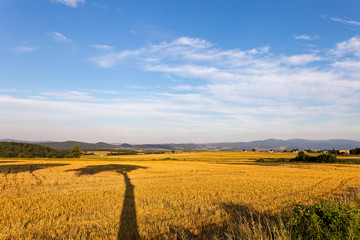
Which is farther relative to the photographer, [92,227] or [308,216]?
[92,227]

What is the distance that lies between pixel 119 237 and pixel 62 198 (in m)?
8.44

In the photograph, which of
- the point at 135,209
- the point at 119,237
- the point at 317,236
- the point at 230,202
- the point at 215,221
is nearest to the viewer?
the point at 317,236

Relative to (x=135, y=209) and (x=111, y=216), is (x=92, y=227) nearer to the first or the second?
(x=111, y=216)

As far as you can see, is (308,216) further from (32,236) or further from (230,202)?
(32,236)

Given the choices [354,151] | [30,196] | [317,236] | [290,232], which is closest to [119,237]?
[290,232]

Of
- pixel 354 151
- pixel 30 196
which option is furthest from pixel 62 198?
pixel 354 151

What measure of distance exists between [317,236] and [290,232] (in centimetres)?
90

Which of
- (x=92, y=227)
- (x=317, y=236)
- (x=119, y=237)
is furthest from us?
(x=92, y=227)

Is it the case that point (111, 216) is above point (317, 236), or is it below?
below

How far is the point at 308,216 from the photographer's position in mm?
7465

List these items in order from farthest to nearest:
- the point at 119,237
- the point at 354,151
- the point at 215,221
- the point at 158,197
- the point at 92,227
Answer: the point at 354,151
the point at 158,197
the point at 215,221
the point at 92,227
the point at 119,237

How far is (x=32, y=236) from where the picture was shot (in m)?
8.15

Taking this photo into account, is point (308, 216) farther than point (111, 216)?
No

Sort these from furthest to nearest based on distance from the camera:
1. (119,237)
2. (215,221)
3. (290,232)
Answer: (215,221) < (119,237) < (290,232)
